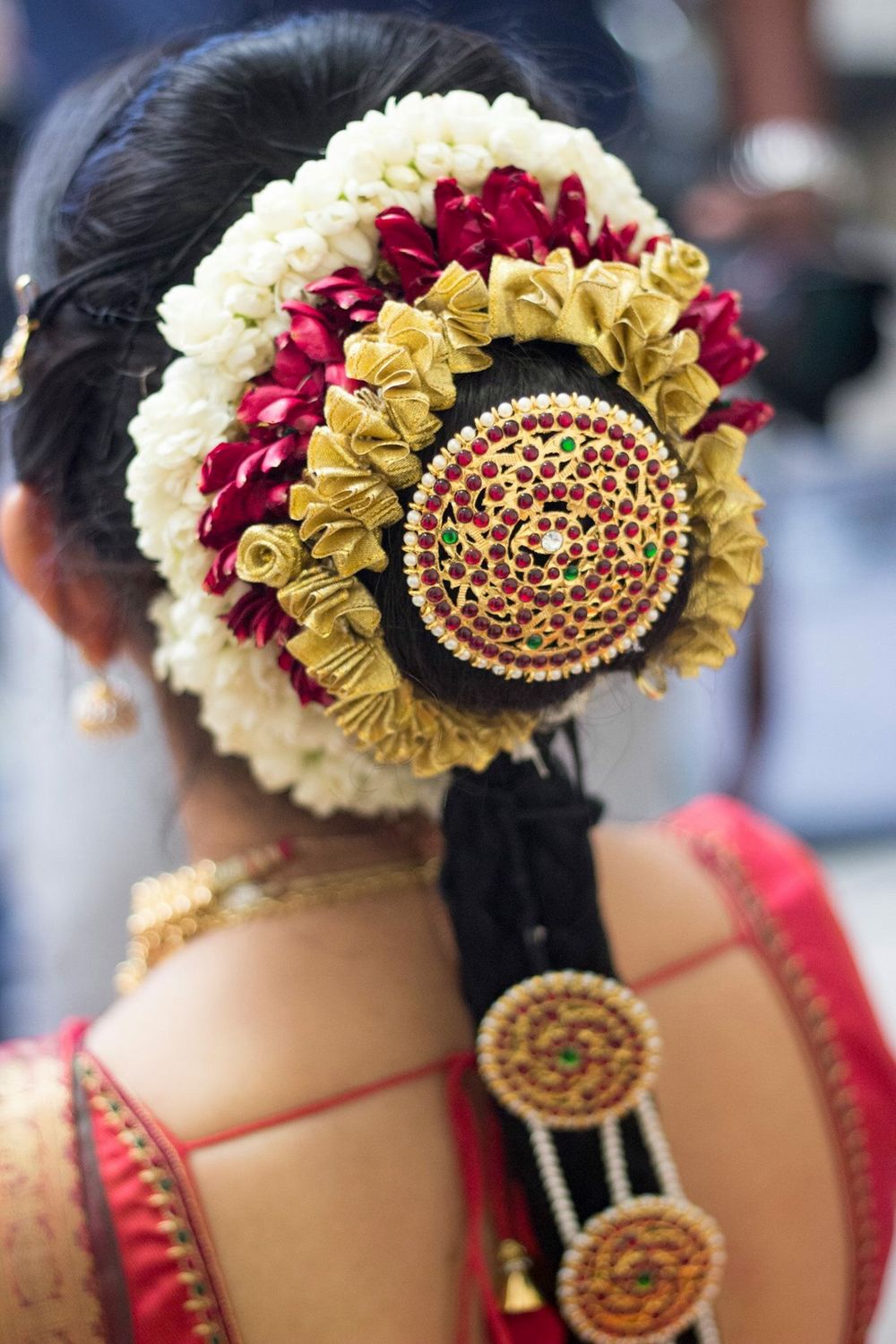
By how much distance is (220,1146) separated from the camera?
72cm

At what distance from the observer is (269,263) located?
660 mm

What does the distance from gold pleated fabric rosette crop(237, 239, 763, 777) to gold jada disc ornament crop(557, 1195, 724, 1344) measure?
33 cm

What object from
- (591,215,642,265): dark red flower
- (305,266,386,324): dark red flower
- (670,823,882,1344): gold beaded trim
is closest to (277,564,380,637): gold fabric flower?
(305,266,386,324): dark red flower

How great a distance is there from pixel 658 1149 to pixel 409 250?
59 cm

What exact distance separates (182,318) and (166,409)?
52 mm

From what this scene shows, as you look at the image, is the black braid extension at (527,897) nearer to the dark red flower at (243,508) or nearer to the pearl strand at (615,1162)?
the pearl strand at (615,1162)

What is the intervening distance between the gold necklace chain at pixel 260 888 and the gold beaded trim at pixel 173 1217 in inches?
6.4

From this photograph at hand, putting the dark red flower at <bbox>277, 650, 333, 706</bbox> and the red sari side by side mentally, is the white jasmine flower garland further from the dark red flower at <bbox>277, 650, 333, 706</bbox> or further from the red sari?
the red sari

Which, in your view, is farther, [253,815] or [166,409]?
[253,815]

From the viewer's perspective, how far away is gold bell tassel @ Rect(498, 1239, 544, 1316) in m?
0.74

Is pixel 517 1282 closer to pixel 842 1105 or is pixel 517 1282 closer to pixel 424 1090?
pixel 424 1090

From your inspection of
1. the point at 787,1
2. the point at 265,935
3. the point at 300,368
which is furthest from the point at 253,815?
the point at 787,1

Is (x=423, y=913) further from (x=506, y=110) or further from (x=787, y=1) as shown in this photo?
(x=787, y=1)

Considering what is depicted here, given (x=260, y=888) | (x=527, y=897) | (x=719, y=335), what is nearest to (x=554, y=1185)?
(x=527, y=897)
